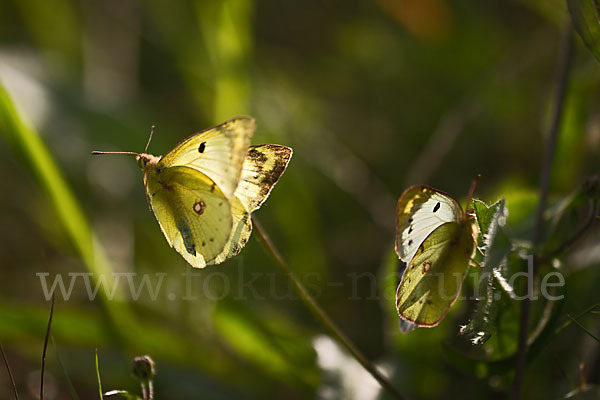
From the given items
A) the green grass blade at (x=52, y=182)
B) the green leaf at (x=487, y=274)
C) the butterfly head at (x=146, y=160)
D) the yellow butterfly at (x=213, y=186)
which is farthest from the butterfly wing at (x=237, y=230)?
the green grass blade at (x=52, y=182)

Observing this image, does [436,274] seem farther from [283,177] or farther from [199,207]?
[283,177]

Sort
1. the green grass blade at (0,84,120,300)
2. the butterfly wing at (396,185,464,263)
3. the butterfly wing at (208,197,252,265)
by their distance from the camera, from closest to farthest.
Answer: the butterfly wing at (396,185,464,263) < the butterfly wing at (208,197,252,265) < the green grass blade at (0,84,120,300)

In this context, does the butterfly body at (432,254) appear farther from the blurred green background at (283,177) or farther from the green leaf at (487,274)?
the blurred green background at (283,177)

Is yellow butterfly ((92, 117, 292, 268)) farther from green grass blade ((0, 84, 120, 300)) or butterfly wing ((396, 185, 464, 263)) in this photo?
green grass blade ((0, 84, 120, 300))

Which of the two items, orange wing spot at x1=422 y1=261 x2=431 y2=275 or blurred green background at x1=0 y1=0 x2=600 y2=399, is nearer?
orange wing spot at x1=422 y1=261 x2=431 y2=275

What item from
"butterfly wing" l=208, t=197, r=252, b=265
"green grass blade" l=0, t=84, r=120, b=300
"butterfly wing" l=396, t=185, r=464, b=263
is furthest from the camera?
"green grass blade" l=0, t=84, r=120, b=300

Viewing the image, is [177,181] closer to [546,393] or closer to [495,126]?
[546,393]

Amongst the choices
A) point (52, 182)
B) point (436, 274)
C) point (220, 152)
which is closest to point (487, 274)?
point (436, 274)

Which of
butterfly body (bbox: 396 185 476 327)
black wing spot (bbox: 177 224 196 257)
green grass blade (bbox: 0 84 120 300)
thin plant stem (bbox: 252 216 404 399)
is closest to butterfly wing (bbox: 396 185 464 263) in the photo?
butterfly body (bbox: 396 185 476 327)

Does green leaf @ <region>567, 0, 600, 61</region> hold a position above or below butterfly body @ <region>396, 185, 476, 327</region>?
above
